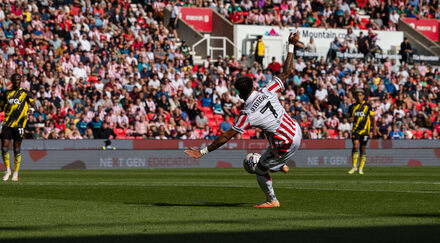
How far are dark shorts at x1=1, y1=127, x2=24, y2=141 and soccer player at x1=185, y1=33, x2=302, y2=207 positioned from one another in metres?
9.01

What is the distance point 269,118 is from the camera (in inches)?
485

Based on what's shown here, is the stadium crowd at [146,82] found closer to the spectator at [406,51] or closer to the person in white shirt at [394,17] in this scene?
the spectator at [406,51]

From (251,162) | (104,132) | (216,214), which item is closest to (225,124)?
(104,132)

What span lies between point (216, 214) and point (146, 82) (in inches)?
987

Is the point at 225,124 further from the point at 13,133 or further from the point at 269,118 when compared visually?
the point at 269,118

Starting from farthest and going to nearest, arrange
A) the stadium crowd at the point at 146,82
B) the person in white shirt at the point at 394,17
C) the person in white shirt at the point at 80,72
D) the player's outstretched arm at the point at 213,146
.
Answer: the person in white shirt at the point at 394,17
the person in white shirt at the point at 80,72
the stadium crowd at the point at 146,82
the player's outstretched arm at the point at 213,146

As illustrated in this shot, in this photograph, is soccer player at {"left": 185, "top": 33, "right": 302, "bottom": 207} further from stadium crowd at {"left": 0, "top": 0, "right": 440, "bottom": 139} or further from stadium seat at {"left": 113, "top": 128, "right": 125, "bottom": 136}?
stadium seat at {"left": 113, "top": 128, "right": 125, "bottom": 136}

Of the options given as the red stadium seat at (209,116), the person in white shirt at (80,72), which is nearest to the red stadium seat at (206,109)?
the red stadium seat at (209,116)

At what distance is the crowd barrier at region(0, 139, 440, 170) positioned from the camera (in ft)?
100.0

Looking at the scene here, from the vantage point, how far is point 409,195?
15.2 m

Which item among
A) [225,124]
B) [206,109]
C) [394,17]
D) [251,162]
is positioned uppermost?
[394,17]

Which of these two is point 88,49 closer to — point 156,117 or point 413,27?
point 156,117

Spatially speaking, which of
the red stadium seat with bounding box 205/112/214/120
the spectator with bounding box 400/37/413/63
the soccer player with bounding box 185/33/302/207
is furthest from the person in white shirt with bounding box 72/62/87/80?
the soccer player with bounding box 185/33/302/207

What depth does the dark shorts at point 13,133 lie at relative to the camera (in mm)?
20234
